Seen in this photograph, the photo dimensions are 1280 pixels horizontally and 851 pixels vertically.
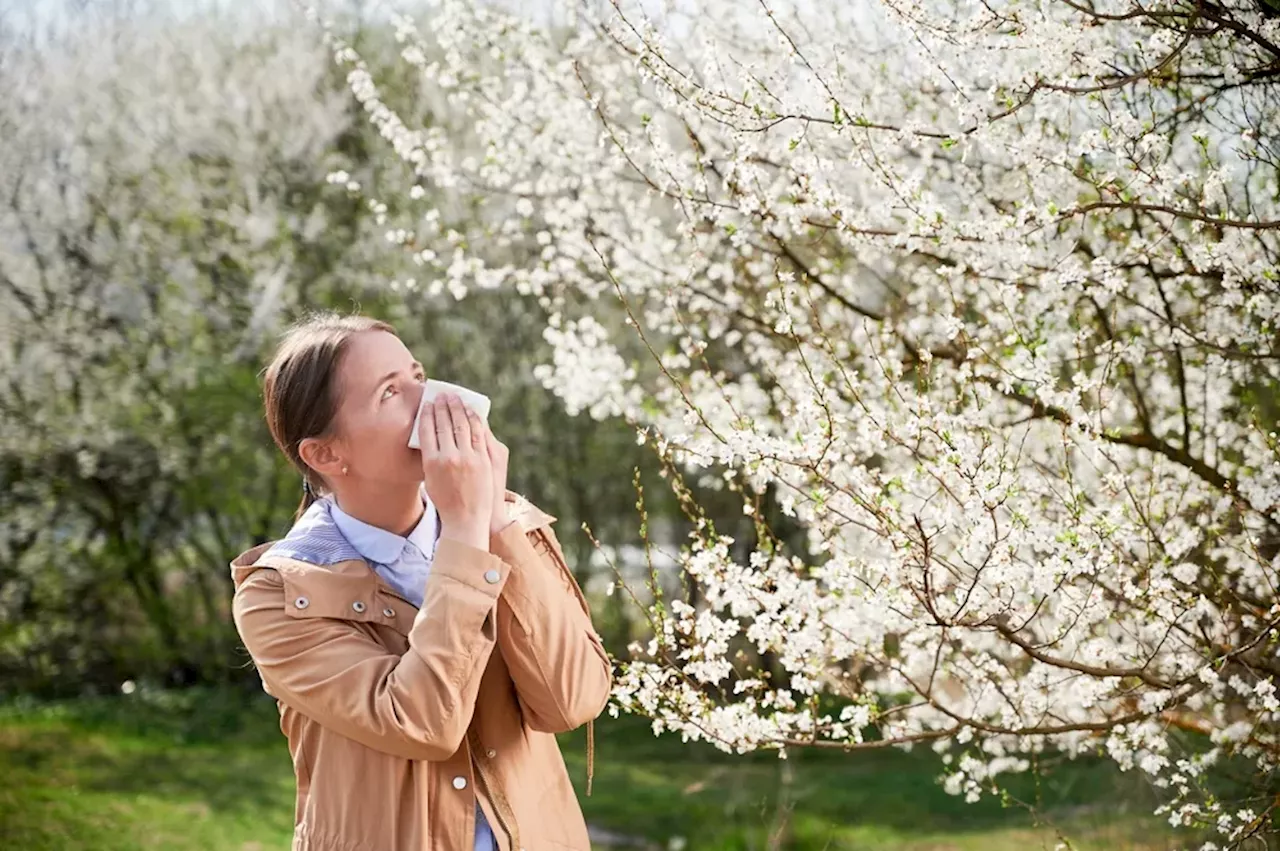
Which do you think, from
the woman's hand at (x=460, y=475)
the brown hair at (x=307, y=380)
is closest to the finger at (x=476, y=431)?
the woman's hand at (x=460, y=475)

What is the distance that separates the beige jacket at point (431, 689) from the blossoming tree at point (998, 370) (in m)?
0.81

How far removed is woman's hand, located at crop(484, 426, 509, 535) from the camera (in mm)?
1825

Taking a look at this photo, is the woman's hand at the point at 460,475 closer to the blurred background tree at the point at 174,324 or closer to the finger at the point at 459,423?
the finger at the point at 459,423

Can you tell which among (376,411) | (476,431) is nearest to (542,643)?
(476,431)

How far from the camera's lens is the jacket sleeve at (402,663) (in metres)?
1.68

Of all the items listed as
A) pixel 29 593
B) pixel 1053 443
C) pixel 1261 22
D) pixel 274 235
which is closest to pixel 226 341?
pixel 274 235

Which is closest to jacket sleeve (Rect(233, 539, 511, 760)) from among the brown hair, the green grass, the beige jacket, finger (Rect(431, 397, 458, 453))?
the beige jacket

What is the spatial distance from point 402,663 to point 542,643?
0.66 ft

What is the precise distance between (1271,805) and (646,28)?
7.66ft

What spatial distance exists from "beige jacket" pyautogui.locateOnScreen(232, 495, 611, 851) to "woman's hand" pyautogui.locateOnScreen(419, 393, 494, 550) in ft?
0.12

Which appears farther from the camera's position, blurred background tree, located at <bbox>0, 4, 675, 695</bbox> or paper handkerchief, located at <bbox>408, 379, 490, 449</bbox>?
blurred background tree, located at <bbox>0, 4, 675, 695</bbox>

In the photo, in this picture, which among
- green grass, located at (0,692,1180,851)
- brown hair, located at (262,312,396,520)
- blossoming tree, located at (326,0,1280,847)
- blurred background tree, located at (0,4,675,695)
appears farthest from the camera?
blurred background tree, located at (0,4,675,695)

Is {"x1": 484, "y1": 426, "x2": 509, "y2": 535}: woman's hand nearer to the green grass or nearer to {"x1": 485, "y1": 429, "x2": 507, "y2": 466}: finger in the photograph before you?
{"x1": 485, "y1": 429, "x2": 507, "y2": 466}: finger

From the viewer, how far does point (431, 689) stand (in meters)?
1.68
